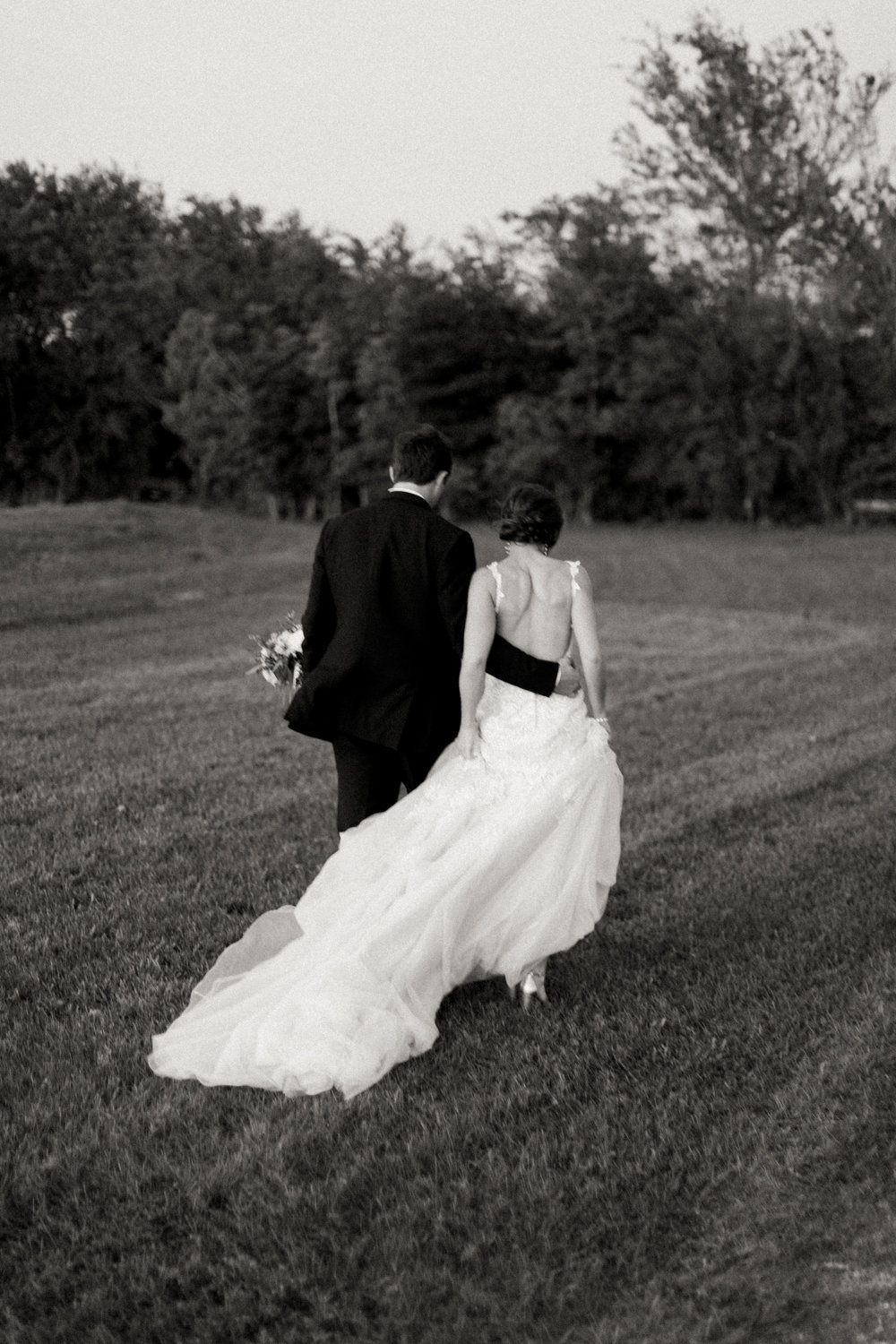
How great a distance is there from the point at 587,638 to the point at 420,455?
3.18ft

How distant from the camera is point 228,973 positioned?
4883mm

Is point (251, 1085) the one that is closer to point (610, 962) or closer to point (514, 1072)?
point (514, 1072)

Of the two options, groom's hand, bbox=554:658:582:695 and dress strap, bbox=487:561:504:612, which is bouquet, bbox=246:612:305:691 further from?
groom's hand, bbox=554:658:582:695

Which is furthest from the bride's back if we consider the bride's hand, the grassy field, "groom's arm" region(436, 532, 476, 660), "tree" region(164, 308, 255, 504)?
"tree" region(164, 308, 255, 504)

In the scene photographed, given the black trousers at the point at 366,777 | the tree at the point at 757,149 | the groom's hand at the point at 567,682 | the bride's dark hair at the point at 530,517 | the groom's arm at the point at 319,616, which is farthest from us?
the tree at the point at 757,149

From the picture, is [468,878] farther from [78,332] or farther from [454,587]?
[78,332]

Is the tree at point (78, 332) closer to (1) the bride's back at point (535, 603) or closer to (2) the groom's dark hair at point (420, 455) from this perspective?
(2) the groom's dark hair at point (420, 455)

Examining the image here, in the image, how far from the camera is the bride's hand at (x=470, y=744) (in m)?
4.96

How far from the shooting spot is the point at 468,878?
468 centimetres

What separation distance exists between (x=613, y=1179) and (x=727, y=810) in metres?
4.67

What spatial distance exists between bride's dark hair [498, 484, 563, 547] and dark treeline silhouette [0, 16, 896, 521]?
1334 inches

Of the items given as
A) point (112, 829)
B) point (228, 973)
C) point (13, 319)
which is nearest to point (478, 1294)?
point (228, 973)

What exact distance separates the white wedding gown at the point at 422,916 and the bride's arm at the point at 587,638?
0.36ft

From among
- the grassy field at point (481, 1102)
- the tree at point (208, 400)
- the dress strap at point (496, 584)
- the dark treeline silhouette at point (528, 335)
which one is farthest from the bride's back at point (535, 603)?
the tree at point (208, 400)
